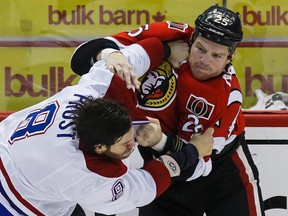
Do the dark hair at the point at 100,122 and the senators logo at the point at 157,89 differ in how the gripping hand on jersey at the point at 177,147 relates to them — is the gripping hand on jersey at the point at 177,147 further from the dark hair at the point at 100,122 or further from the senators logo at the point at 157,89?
the dark hair at the point at 100,122

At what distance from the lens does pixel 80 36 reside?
293cm

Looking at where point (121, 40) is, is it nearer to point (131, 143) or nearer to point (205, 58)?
point (205, 58)

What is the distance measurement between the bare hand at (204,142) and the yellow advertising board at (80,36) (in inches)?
26.8

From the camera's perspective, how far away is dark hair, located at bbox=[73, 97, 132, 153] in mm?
1929

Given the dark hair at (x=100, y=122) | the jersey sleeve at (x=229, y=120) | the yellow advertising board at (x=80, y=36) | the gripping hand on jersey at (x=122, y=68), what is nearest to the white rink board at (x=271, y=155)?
the yellow advertising board at (x=80, y=36)

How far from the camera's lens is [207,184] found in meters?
2.48

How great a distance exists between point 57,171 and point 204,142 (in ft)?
1.65

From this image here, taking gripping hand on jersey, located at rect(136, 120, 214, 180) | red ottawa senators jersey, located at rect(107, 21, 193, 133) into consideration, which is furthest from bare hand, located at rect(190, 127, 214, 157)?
red ottawa senators jersey, located at rect(107, 21, 193, 133)

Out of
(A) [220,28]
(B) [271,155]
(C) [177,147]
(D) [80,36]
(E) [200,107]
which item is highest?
(A) [220,28]

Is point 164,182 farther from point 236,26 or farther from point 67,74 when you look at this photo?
point 67,74

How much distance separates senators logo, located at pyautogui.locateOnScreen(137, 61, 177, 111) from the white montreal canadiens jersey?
8.6 inches

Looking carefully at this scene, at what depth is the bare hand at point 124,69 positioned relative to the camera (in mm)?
2131

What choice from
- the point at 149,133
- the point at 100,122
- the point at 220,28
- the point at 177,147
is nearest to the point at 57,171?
the point at 100,122

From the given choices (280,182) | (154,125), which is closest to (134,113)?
(154,125)
